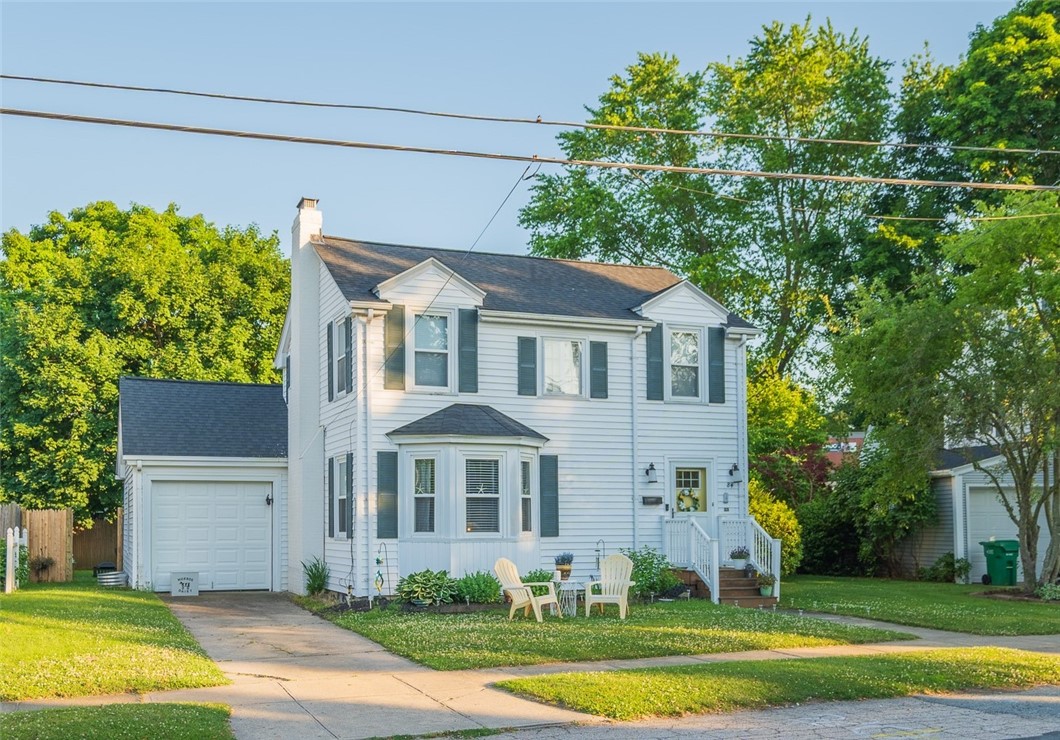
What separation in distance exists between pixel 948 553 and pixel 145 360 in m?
21.8

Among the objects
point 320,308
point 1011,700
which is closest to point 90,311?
point 320,308

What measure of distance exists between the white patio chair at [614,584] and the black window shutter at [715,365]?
5.76m

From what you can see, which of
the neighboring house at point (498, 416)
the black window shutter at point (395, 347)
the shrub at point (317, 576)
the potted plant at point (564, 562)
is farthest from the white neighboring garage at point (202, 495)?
the potted plant at point (564, 562)

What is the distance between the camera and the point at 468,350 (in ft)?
62.4

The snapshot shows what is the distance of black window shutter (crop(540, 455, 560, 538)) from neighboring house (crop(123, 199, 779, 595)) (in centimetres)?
6

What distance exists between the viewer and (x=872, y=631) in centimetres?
1443

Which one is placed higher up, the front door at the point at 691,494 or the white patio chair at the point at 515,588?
the front door at the point at 691,494

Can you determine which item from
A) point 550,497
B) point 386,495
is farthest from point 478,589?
point 550,497

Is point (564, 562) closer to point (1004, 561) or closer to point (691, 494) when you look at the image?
point (691, 494)

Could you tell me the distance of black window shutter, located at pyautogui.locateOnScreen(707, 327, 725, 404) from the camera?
827 inches

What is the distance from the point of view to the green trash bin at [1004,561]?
76.3ft

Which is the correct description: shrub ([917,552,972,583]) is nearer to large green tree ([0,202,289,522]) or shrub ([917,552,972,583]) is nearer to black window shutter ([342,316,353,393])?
black window shutter ([342,316,353,393])

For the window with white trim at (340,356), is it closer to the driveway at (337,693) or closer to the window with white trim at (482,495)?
the window with white trim at (482,495)

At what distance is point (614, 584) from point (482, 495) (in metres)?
3.10
